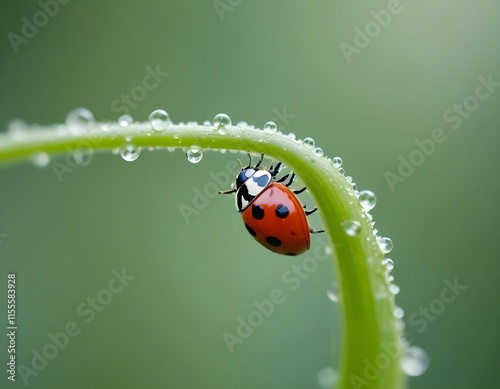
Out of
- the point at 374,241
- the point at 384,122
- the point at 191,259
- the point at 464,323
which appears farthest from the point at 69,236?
the point at 374,241

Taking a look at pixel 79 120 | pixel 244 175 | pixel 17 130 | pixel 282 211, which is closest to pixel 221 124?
pixel 79 120

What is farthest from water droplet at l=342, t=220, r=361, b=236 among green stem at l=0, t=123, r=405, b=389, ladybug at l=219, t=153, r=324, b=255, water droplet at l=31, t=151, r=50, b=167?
ladybug at l=219, t=153, r=324, b=255

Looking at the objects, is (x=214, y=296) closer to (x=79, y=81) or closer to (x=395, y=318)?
(x=79, y=81)

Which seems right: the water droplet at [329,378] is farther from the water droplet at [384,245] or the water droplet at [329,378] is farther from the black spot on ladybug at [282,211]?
the black spot on ladybug at [282,211]

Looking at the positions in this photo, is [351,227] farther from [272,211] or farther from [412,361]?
[272,211]

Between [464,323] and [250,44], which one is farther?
[250,44]

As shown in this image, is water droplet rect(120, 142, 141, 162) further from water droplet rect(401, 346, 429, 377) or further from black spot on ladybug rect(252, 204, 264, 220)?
black spot on ladybug rect(252, 204, 264, 220)
